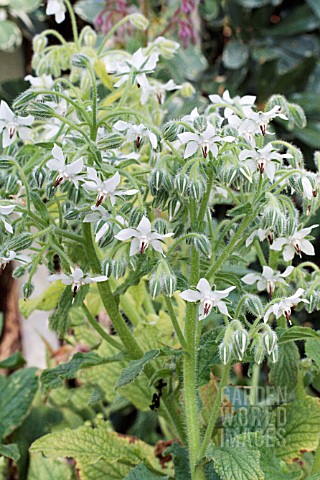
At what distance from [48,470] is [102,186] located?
35 cm

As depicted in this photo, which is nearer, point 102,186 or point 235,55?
point 102,186

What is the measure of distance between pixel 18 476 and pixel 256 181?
0.44 meters

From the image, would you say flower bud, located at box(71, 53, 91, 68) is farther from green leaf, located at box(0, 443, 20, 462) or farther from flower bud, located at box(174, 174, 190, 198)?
green leaf, located at box(0, 443, 20, 462)

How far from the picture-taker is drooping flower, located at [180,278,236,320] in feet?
1.55

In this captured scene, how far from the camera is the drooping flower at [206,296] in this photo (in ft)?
1.55

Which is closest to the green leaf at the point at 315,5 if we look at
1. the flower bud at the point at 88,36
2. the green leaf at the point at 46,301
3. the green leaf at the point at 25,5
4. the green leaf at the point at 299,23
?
the green leaf at the point at 299,23

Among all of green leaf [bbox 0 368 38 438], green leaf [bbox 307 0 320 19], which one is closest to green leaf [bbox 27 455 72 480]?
green leaf [bbox 0 368 38 438]

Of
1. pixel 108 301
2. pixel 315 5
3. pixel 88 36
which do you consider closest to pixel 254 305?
pixel 108 301

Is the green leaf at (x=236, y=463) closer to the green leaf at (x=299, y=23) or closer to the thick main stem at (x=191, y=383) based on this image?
the thick main stem at (x=191, y=383)

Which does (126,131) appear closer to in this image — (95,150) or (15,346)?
(95,150)

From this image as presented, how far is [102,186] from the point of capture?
1.56ft

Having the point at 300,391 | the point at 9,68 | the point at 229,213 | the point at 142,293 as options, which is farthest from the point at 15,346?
the point at 229,213

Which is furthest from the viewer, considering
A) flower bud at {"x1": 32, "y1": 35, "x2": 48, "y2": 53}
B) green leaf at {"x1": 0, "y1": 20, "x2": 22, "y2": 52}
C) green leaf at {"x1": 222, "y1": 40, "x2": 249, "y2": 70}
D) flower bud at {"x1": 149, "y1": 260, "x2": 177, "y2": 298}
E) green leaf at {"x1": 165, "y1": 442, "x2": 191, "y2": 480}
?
green leaf at {"x1": 222, "y1": 40, "x2": 249, "y2": 70}

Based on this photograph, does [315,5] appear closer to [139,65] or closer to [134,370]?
[139,65]
